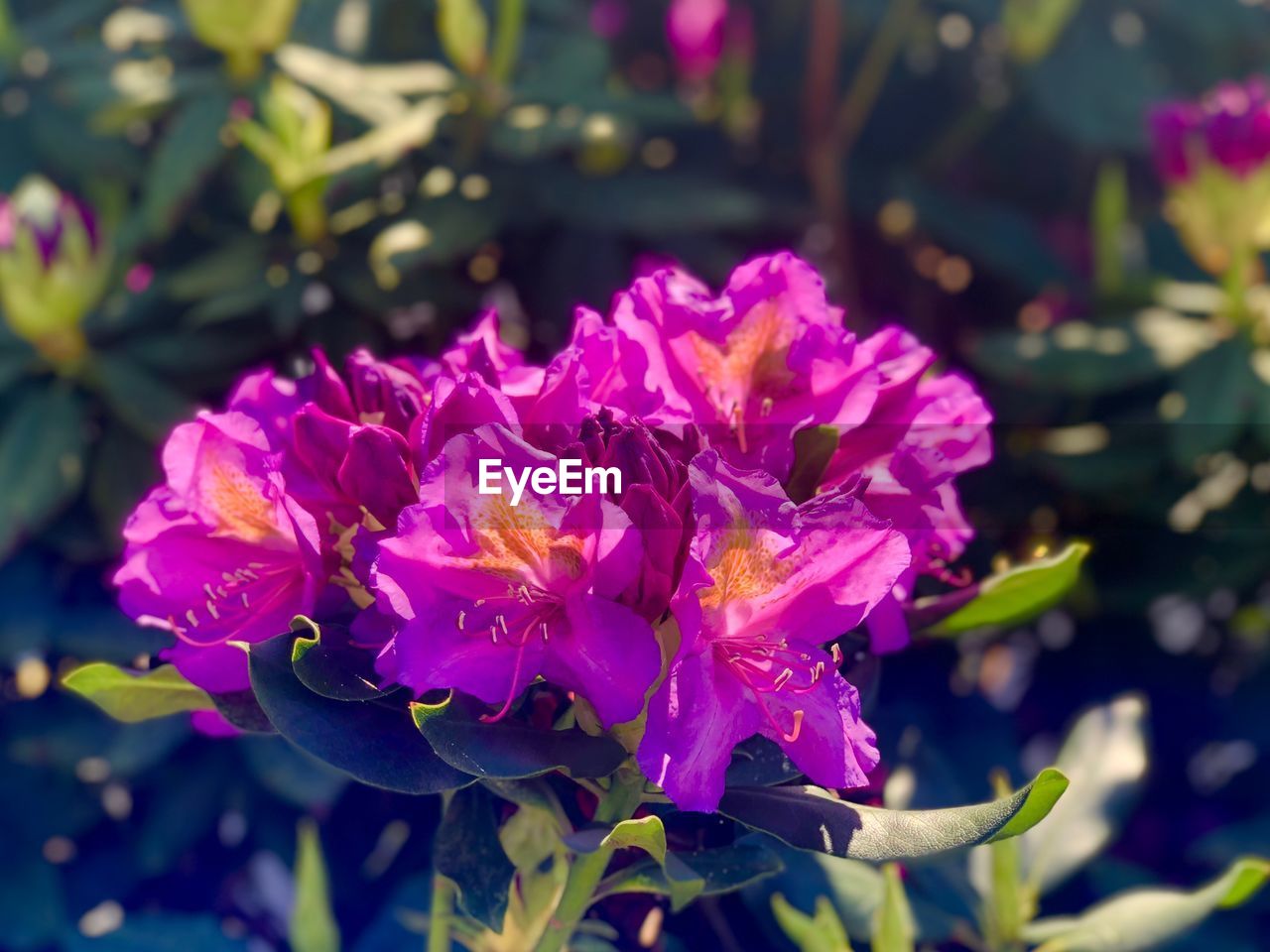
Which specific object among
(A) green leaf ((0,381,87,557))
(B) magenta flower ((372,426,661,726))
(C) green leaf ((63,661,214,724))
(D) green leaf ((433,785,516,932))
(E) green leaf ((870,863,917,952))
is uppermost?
(B) magenta flower ((372,426,661,726))

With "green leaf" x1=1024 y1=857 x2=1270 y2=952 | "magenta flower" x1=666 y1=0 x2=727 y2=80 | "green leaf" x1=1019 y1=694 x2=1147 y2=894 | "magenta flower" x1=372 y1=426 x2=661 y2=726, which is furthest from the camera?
"magenta flower" x1=666 y1=0 x2=727 y2=80

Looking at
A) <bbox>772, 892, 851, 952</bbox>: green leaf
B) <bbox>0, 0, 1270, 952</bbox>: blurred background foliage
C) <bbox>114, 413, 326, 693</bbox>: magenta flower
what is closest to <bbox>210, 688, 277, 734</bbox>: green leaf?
<bbox>114, 413, 326, 693</bbox>: magenta flower

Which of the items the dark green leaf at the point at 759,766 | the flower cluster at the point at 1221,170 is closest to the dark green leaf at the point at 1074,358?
the flower cluster at the point at 1221,170

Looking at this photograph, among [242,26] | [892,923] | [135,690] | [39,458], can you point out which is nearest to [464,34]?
[242,26]

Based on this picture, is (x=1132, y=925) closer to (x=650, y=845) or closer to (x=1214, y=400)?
(x=650, y=845)

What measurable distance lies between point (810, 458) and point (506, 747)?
0.20 meters

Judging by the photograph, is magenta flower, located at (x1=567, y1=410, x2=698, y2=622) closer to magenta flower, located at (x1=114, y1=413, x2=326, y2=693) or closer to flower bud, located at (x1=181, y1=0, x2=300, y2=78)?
magenta flower, located at (x1=114, y1=413, x2=326, y2=693)

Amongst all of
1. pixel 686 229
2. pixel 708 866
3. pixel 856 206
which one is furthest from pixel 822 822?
pixel 856 206

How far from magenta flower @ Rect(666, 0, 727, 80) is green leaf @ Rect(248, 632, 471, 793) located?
1081mm

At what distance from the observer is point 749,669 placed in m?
0.59

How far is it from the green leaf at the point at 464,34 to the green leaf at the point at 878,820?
831 mm

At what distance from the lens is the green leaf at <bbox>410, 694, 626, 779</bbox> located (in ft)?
1.84

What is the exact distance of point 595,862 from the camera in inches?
24.6

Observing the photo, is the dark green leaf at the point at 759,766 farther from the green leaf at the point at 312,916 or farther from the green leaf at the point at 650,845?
the green leaf at the point at 312,916
